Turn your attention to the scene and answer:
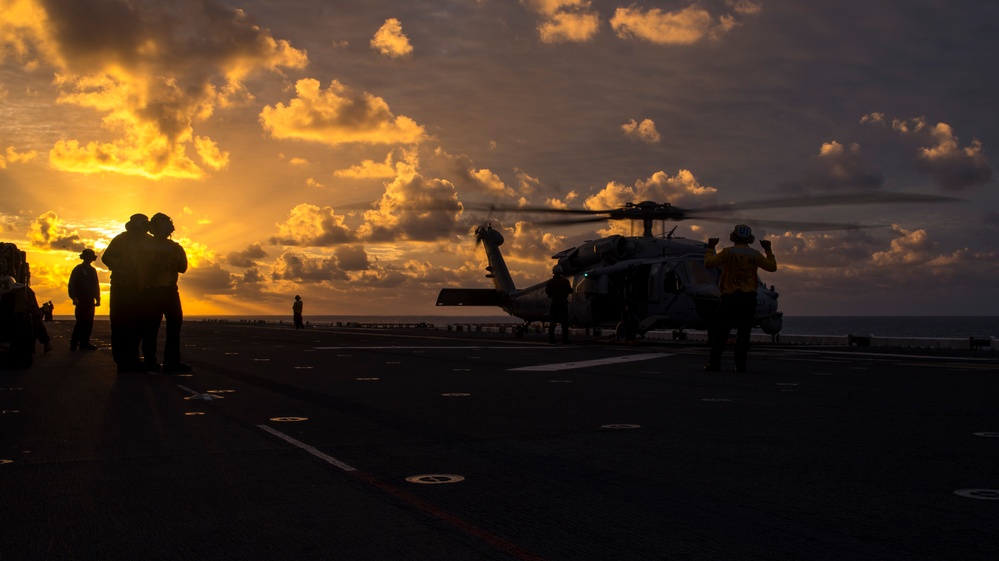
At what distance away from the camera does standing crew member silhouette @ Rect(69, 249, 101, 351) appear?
20.8m

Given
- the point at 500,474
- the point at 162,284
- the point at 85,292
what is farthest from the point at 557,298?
the point at 500,474

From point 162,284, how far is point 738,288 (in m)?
8.90

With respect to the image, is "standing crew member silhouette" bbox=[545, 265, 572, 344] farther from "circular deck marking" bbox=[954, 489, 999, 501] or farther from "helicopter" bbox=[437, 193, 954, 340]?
"circular deck marking" bbox=[954, 489, 999, 501]

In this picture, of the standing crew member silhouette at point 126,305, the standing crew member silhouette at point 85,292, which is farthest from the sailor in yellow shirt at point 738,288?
the standing crew member silhouette at point 85,292

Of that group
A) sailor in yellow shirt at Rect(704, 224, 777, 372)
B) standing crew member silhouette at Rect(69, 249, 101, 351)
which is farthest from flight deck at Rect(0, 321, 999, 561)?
standing crew member silhouette at Rect(69, 249, 101, 351)

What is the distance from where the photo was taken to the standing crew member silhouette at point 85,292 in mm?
20812

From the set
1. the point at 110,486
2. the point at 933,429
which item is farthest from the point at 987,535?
the point at 110,486

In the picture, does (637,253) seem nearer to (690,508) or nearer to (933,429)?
(933,429)

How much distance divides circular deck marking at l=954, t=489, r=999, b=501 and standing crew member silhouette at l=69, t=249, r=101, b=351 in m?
20.7

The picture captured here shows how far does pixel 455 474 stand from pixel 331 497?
2.65 feet

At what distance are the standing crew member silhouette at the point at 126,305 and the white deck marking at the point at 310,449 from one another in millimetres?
7270

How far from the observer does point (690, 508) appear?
391cm

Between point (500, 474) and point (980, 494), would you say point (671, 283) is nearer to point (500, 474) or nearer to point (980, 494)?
point (500, 474)

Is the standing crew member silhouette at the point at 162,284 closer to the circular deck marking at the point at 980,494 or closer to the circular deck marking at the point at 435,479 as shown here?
the circular deck marking at the point at 435,479
